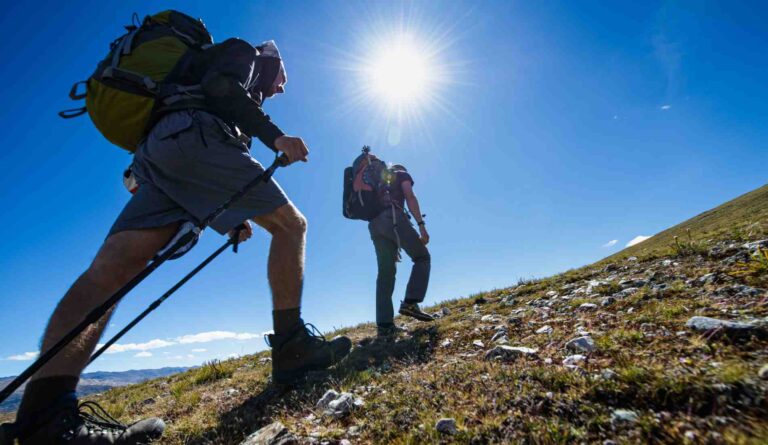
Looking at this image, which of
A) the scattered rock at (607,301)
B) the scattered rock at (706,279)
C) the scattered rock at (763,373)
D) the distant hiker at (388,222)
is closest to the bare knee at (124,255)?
the distant hiker at (388,222)

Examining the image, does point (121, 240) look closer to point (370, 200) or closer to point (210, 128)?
point (210, 128)

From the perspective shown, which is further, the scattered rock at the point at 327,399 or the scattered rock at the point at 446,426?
the scattered rock at the point at 327,399

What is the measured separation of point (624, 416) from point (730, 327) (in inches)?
51.2

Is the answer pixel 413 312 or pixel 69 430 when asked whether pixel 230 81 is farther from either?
pixel 413 312

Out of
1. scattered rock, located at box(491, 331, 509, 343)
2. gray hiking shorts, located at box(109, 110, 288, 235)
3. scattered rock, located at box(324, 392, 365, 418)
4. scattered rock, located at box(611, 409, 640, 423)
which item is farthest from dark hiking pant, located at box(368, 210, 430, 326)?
scattered rock, located at box(611, 409, 640, 423)

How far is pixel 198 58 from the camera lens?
4055 millimetres

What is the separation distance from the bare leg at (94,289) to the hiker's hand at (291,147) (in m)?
1.40

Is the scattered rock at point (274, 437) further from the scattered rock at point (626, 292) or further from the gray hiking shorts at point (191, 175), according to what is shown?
the scattered rock at point (626, 292)

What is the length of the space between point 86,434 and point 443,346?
367 centimetres

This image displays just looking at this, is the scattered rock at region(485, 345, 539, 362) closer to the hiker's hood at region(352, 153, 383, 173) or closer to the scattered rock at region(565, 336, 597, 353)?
the scattered rock at region(565, 336, 597, 353)

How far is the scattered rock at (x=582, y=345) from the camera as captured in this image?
2974 mm

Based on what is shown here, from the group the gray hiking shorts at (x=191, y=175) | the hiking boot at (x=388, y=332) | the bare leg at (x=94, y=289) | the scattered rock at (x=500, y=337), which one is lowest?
the scattered rock at (x=500, y=337)

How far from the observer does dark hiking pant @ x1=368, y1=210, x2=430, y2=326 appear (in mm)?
A: 7395

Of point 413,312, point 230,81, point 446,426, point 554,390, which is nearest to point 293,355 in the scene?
point 446,426
